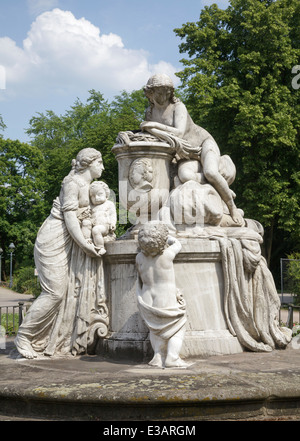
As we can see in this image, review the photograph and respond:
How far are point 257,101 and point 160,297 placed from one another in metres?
16.4

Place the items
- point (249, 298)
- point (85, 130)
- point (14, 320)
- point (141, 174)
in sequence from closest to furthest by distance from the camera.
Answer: point (249, 298)
point (141, 174)
point (14, 320)
point (85, 130)

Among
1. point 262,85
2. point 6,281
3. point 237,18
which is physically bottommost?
point 6,281

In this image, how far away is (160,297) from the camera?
5938 mm

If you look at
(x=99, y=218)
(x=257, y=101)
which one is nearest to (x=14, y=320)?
(x=99, y=218)

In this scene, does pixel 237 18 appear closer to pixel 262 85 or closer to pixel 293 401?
pixel 262 85

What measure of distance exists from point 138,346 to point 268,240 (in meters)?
17.6

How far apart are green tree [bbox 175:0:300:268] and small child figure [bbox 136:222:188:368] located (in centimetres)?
1550

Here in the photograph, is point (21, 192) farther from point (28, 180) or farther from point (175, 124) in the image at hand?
point (175, 124)

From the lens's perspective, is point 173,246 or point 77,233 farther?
point 77,233

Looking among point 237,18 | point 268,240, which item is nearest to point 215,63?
point 237,18

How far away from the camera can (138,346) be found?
6410mm

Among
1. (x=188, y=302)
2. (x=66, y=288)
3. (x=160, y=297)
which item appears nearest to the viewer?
(x=160, y=297)

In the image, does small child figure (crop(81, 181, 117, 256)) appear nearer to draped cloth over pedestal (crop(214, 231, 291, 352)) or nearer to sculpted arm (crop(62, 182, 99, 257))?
sculpted arm (crop(62, 182, 99, 257))

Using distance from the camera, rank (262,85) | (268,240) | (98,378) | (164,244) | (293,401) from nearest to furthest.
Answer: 1. (293,401)
2. (98,378)
3. (164,244)
4. (262,85)
5. (268,240)
